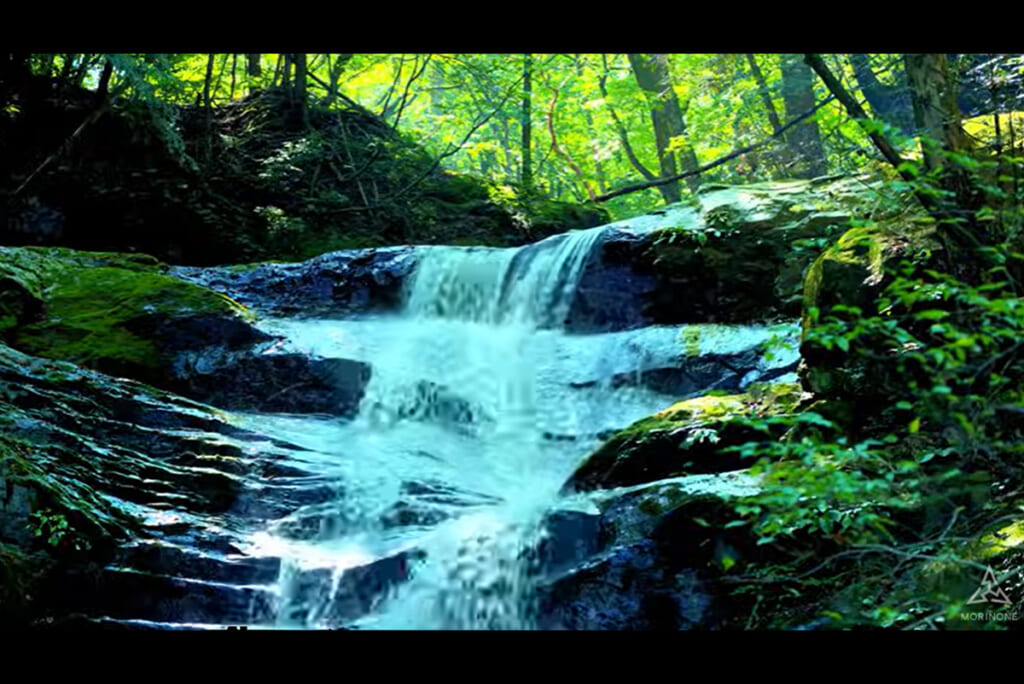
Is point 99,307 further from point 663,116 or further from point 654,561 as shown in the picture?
point 663,116

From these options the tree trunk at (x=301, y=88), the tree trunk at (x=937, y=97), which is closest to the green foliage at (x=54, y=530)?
the tree trunk at (x=937, y=97)

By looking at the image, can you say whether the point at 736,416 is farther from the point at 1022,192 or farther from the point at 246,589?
the point at 246,589

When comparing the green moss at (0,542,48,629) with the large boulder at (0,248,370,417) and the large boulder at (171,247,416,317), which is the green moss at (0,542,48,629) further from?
the large boulder at (171,247,416,317)

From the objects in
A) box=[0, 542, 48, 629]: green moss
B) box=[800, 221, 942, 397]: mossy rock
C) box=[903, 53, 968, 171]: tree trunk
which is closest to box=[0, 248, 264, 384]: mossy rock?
box=[0, 542, 48, 629]: green moss

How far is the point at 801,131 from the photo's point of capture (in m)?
15.5

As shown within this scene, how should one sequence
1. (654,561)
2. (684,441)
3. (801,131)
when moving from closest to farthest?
(654,561) < (684,441) < (801,131)

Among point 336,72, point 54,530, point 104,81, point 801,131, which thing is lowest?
point 54,530

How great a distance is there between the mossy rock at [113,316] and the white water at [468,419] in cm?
71

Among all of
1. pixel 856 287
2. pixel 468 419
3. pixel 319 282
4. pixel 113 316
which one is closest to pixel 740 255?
pixel 468 419

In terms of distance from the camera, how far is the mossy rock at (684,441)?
17.4 feet

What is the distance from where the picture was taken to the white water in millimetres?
5539

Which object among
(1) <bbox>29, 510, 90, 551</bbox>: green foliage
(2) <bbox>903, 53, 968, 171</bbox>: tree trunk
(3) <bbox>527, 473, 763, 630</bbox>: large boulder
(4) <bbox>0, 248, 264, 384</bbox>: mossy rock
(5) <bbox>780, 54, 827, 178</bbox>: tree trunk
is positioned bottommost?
(3) <bbox>527, 473, 763, 630</bbox>: large boulder

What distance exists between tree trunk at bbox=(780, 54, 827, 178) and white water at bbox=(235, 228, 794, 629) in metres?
6.45

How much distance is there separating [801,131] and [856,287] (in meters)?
11.1
